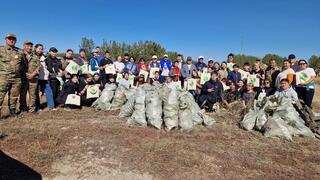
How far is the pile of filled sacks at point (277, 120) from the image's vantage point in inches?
426

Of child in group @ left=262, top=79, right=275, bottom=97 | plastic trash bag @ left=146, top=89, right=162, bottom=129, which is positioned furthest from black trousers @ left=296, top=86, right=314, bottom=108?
plastic trash bag @ left=146, top=89, right=162, bottom=129

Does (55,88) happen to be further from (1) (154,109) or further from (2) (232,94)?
(2) (232,94)

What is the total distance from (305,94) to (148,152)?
5.90 meters

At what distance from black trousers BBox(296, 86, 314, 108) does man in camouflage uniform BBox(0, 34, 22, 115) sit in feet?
24.5

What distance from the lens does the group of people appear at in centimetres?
1147

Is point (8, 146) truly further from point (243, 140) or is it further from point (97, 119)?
point (243, 140)

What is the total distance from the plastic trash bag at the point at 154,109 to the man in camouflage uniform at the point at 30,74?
304 cm

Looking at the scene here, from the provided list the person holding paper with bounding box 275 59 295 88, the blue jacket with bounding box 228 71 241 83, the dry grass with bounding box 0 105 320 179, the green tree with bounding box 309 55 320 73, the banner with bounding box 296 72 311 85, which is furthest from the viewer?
the green tree with bounding box 309 55 320 73

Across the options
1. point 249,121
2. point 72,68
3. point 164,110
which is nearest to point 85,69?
point 72,68

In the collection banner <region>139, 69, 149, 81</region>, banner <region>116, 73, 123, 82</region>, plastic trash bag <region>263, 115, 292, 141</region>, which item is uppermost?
banner <region>139, 69, 149, 81</region>

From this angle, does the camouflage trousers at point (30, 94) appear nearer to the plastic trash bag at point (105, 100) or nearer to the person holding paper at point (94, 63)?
the plastic trash bag at point (105, 100)

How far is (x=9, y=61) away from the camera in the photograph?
11.0m

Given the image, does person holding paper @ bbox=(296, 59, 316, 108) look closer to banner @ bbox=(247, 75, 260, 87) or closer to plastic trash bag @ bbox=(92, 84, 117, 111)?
banner @ bbox=(247, 75, 260, 87)

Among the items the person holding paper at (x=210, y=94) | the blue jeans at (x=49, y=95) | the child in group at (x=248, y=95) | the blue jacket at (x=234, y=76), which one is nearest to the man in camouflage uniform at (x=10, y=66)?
the blue jeans at (x=49, y=95)
